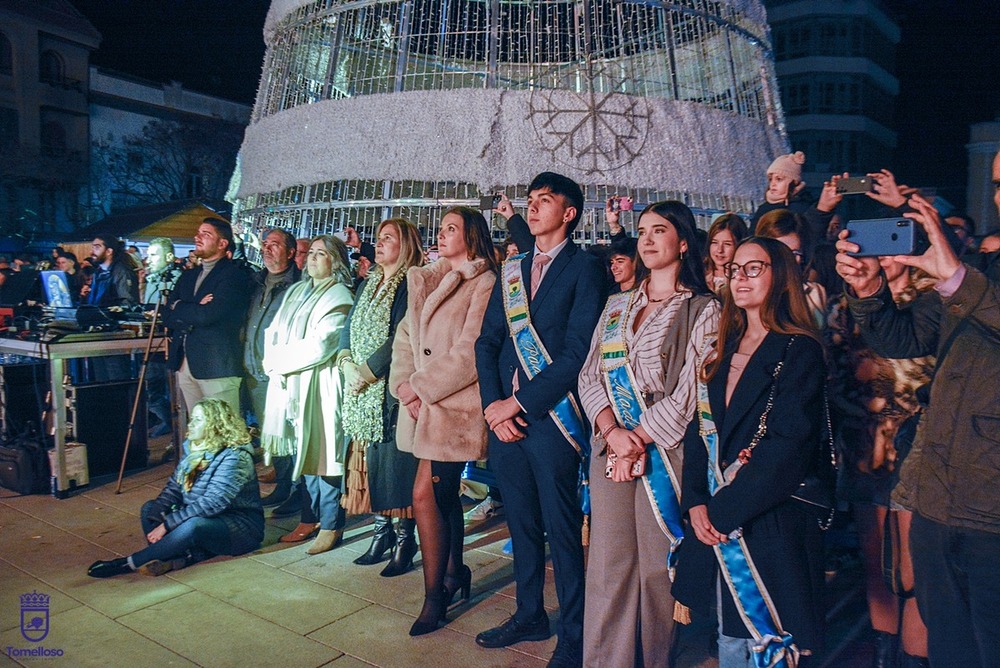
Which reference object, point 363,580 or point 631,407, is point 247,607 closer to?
point 363,580

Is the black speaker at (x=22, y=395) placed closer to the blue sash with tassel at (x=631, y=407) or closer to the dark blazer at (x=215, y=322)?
the dark blazer at (x=215, y=322)

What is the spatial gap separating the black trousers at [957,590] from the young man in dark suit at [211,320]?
5084 mm

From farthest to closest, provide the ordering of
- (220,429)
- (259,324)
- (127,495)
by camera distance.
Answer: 1. (127,495)
2. (259,324)
3. (220,429)

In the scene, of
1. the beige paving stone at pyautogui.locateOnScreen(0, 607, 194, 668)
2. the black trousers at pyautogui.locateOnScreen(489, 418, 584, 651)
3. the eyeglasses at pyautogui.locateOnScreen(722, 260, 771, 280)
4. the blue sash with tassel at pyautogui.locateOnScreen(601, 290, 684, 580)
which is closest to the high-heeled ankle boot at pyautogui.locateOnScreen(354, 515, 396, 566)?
the beige paving stone at pyautogui.locateOnScreen(0, 607, 194, 668)

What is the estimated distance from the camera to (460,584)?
14.1 feet

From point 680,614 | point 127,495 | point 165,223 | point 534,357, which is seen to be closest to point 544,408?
point 534,357

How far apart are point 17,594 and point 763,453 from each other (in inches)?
174

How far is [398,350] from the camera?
4.48 metres

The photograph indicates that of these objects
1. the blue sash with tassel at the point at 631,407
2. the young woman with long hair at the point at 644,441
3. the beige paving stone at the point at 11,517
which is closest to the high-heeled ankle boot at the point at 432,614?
the young woman with long hair at the point at 644,441

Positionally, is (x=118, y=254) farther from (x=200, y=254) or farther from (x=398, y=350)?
(x=398, y=350)

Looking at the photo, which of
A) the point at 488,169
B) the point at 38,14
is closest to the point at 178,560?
the point at 488,169

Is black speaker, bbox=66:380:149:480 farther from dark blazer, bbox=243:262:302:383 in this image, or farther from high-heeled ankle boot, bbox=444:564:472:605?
high-heeled ankle boot, bbox=444:564:472:605

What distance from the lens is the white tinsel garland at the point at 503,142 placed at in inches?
342

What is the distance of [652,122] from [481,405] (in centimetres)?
595
